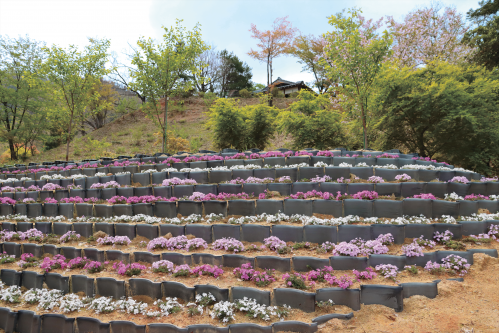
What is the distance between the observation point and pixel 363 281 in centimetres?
414

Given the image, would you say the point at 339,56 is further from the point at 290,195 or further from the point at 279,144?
the point at 279,144

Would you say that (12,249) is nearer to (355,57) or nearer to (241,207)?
(241,207)

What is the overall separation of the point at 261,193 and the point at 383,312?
3682mm

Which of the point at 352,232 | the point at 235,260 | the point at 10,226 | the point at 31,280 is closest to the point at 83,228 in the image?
the point at 31,280

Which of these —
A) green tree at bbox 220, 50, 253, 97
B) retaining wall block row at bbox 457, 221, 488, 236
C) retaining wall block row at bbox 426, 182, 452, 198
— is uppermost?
green tree at bbox 220, 50, 253, 97

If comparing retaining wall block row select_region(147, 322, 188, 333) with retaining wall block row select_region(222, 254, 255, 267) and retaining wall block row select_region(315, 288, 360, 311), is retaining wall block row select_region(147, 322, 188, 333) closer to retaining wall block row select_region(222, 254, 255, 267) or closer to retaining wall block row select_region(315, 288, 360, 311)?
retaining wall block row select_region(222, 254, 255, 267)

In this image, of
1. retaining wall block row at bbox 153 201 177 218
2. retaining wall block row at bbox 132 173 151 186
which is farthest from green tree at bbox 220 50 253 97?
retaining wall block row at bbox 153 201 177 218

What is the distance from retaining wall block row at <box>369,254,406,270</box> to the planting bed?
0.06 ft

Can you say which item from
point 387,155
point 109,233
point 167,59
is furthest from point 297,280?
point 167,59

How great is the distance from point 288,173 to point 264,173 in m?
0.71

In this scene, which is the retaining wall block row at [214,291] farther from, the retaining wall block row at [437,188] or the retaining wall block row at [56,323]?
the retaining wall block row at [437,188]

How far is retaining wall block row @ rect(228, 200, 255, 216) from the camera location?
6.19m

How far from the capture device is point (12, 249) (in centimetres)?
643

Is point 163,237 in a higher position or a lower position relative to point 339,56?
lower
